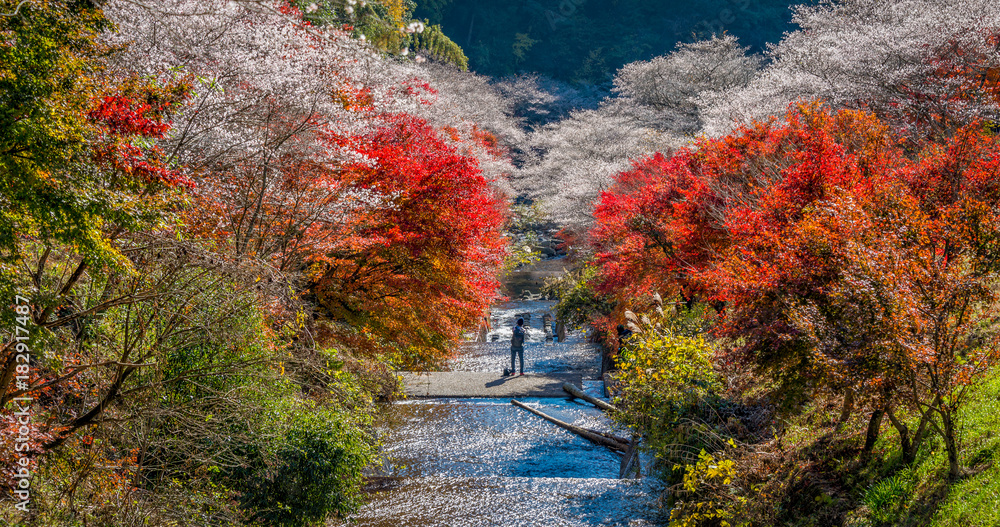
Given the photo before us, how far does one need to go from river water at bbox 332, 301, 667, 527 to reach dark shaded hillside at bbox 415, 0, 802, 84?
46.4 metres

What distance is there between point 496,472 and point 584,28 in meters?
55.4

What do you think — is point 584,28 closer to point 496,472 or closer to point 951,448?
point 496,472

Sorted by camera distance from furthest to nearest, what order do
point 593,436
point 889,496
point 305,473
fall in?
point 593,436, point 305,473, point 889,496

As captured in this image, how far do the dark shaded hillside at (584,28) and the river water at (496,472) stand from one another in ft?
152

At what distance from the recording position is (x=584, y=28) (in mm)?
57938

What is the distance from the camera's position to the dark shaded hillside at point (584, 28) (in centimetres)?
5381

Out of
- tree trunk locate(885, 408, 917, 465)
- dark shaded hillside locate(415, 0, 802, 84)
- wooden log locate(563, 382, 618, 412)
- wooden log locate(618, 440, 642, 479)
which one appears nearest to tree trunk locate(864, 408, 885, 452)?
tree trunk locate(885, 408, 917, 465)

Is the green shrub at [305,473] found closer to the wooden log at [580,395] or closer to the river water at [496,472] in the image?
the river water at [496,472]

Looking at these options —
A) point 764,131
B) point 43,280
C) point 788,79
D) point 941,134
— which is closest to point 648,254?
point 764,131

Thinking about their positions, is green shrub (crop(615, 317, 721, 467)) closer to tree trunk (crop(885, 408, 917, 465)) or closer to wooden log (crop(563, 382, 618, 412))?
tree trunk (crop(885, 408, 917, 465))

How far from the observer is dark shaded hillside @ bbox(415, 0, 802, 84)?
177 feet

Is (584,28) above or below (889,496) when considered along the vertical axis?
above

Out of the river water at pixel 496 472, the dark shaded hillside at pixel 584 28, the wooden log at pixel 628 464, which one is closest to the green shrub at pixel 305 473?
the river water at pixel 496 472

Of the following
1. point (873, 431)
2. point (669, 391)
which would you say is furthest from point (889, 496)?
point (669, 391)
